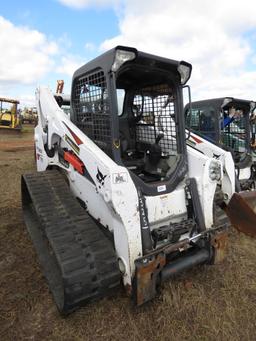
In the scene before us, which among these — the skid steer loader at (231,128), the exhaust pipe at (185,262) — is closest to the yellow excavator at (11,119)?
the skid steer loader at (231,128)

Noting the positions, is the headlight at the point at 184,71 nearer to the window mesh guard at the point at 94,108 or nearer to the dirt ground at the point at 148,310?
the window mesh guard at the point at 94,108

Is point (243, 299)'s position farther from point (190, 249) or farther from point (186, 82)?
point (186, 82)

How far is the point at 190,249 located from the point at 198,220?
308 mm

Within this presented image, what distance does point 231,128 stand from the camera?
660cm

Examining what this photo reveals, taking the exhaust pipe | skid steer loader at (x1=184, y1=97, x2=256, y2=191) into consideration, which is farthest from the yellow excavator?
the exhaust pipe

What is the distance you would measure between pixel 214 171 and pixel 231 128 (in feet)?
12.7

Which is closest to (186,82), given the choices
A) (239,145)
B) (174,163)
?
(174,163)

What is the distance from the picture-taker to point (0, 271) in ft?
10.3

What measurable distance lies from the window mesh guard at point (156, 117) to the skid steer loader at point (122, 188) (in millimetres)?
13

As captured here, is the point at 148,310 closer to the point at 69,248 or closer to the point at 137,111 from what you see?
the point at 69,248

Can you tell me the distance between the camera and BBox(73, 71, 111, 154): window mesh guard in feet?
9.52

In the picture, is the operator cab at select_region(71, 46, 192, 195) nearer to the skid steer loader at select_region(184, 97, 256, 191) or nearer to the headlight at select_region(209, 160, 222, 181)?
the headlight at select_region(209, 160, 222, 181)

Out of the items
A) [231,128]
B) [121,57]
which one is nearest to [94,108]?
[121,57]

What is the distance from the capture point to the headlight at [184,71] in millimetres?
3039
